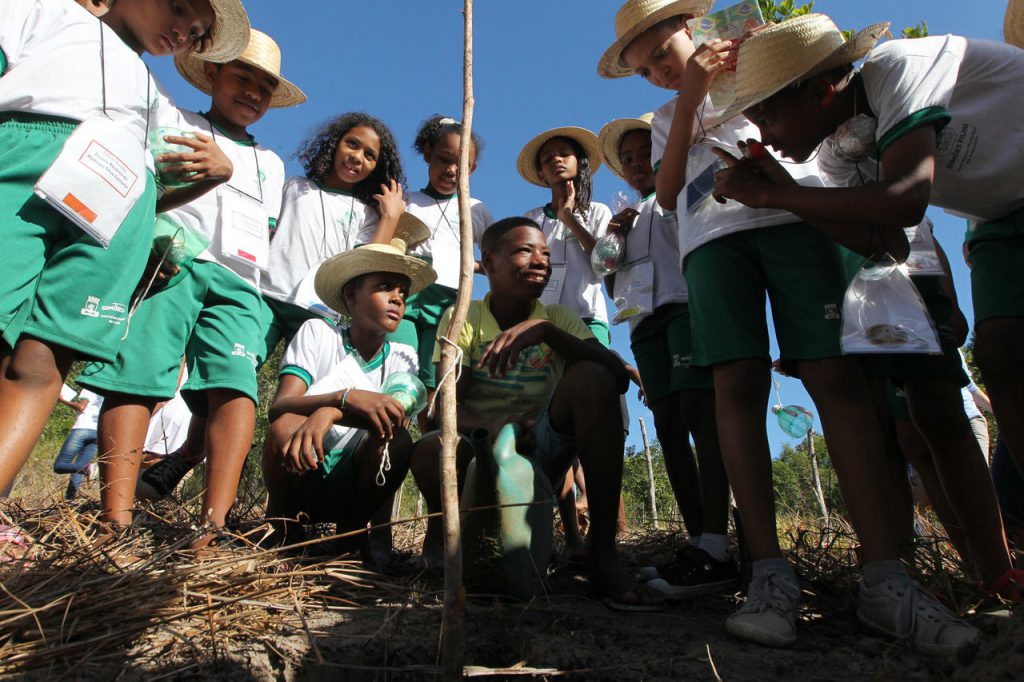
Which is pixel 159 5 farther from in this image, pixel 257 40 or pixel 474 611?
pixel 474 611

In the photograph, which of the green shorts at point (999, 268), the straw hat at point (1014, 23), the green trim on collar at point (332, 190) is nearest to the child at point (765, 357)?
the green shorts at point (999, 268)

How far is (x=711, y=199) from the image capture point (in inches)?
88.4

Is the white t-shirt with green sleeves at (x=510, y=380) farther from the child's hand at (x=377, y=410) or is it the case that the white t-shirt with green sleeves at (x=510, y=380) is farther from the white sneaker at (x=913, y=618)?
the white sneaker at (x=913, y=618)

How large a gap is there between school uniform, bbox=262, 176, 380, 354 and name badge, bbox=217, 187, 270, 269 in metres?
0.40

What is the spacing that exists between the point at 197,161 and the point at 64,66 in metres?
0.47

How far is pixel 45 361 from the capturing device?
1.91m

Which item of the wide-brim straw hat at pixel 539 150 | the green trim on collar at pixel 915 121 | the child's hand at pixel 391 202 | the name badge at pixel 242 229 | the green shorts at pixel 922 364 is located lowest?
the green shorts at pixel 922 364

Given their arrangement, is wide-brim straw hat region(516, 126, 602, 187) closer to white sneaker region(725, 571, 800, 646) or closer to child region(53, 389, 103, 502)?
white sneaker region(725, 571, 800, 646)

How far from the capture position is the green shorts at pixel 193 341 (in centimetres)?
244

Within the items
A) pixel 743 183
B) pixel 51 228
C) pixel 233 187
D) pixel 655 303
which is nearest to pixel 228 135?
pixel 233 187

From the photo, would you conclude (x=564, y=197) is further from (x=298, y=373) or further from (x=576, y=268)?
(x=298, y=373)

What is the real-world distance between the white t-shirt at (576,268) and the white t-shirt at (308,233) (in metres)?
0.96

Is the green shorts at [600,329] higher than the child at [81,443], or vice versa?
the green shorts at [600,329]

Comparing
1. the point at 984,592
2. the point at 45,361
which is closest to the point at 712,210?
the point at 984,592
